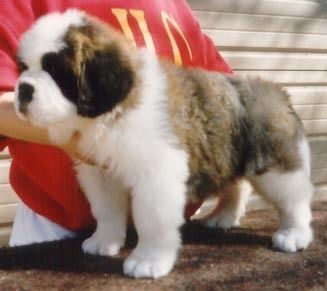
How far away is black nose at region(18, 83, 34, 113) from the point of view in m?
1.94

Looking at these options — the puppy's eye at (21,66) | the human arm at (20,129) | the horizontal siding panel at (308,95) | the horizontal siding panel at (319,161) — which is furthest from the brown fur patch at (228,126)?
the horizontal siding panel at (319,161)

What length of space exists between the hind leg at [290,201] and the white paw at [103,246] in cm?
60

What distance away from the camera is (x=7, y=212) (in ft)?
13.0

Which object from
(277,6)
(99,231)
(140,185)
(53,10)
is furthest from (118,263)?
(277,6)

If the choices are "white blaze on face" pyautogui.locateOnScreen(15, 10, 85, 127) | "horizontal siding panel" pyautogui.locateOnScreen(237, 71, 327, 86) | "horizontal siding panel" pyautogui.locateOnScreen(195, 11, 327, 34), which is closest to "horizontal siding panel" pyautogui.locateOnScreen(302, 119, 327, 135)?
"horizontal siding panel" pyautogui.locateOnScreen(237, 71, 327, 86)

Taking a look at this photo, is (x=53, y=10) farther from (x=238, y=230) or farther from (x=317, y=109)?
(x=317, y=109)

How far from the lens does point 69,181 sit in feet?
8.64

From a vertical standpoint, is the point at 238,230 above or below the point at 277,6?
below

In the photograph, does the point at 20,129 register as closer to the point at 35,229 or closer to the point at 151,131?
the point at 151,131

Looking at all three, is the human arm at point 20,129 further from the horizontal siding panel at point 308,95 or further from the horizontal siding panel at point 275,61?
the horizontal siding panel at point 308,95

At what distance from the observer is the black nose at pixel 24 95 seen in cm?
194

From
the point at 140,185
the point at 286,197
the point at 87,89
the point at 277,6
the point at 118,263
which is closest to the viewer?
the point at 87,89

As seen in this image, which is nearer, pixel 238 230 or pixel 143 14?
pixel 143 14

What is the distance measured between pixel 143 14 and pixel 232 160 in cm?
71
